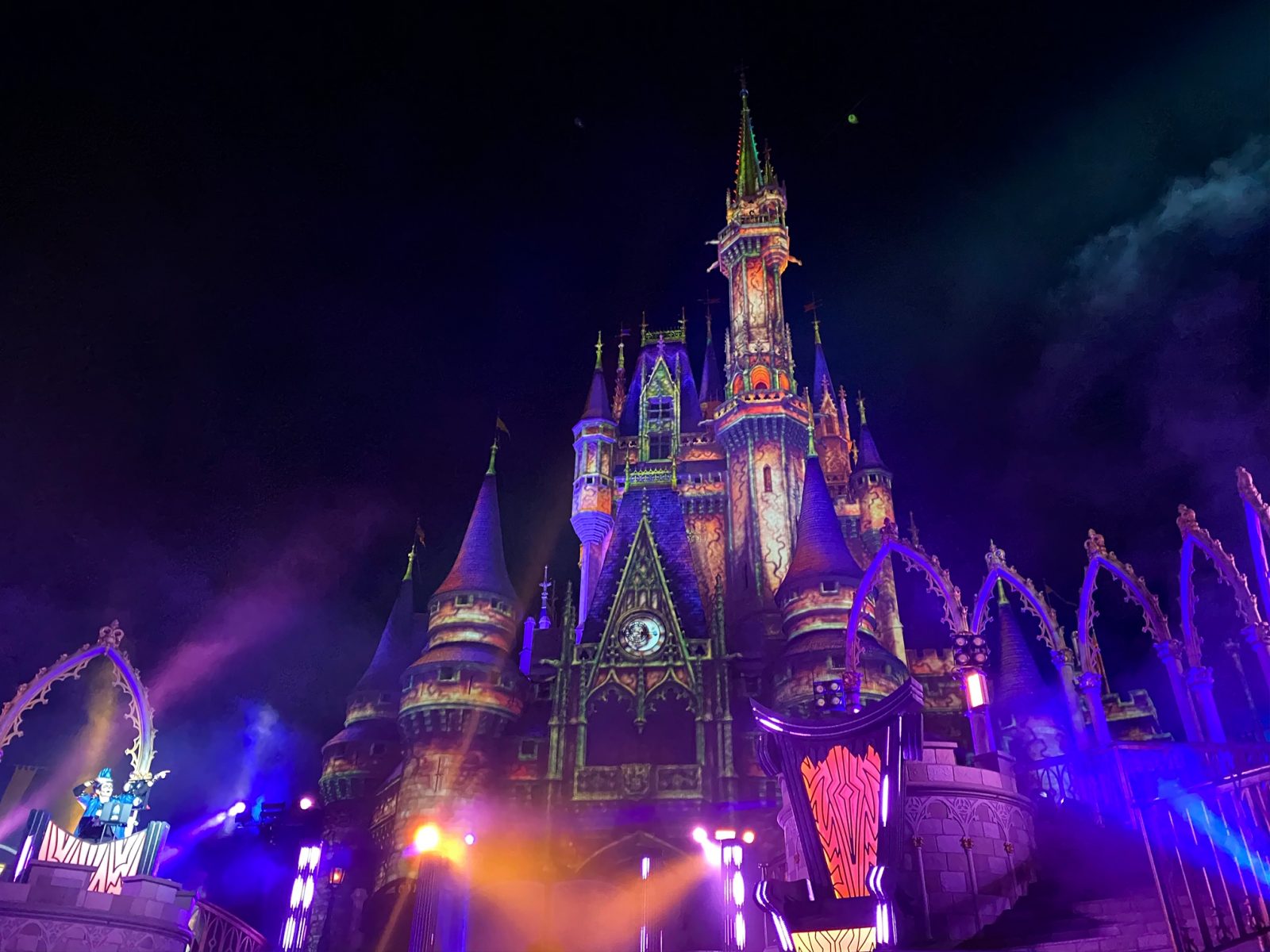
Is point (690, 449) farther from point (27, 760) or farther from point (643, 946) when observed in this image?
point (27, 760)

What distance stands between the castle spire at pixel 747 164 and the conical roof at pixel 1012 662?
29.0 m

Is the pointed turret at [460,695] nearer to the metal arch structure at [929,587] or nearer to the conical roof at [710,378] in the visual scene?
the metal arch structure at [929,587]

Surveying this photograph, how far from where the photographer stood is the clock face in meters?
35.3

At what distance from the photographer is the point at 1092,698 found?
19625 millimetres

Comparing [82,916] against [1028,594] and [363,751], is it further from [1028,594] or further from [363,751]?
[363,751]

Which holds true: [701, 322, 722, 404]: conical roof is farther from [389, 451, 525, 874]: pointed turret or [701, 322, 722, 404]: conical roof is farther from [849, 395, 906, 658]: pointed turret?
[389, 451, 525, 874]: pointed turret

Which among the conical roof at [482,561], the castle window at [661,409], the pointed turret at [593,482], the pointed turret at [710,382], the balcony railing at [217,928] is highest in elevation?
the pointed turret at [710,382]

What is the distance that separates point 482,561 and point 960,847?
90.1ft

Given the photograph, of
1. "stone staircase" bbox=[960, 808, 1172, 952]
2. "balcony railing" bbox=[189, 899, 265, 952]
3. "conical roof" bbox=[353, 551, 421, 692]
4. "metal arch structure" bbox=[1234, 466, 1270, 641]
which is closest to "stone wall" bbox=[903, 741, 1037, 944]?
"stone staircase" bbox=[960, 808, 1172, 952]

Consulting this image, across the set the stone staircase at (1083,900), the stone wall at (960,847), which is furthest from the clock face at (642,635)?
the stone staircase at (1083,900)

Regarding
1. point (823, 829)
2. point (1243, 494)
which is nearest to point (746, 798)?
point (823, 829)

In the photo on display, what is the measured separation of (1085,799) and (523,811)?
65.4ft

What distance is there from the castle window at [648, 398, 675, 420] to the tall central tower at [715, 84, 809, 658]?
4005 millimetres

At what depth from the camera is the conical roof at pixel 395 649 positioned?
40.8 m
